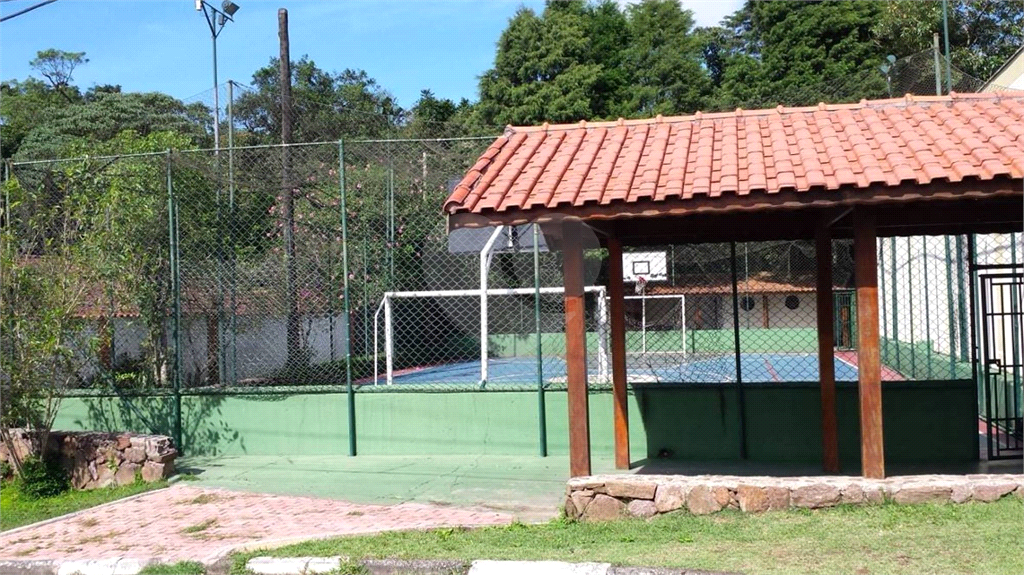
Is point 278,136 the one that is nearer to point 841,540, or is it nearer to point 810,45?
point 841,540

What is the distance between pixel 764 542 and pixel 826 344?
310cm

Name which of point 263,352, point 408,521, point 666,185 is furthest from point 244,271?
point 666,185

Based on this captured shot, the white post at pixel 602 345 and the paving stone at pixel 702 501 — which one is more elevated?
the white post at pixel 602 345

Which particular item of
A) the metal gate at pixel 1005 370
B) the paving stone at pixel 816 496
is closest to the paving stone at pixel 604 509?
the paving stone at pixel 816 496

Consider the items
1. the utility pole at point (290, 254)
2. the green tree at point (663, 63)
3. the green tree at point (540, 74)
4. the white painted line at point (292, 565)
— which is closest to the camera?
the white painted line at point (292, 565)

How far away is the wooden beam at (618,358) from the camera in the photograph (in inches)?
359

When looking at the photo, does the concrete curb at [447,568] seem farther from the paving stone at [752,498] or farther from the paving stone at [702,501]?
the paving stone at [752,498]

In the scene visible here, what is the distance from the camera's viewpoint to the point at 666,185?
7234 millimetres

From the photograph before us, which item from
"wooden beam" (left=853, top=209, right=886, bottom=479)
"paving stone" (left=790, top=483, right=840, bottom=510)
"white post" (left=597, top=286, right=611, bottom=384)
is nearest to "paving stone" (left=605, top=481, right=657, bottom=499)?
"paving stone" (left=790, top=483, right=840, bottom=510)

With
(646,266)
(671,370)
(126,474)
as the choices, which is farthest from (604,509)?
(646,266)

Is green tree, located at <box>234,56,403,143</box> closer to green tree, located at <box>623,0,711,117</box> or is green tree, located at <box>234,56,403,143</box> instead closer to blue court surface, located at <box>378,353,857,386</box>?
blue court surface, located at <box>378,353,857,386</box>

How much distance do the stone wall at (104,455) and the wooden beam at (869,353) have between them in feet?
22.2

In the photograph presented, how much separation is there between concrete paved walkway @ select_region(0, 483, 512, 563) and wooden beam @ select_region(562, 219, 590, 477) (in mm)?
826

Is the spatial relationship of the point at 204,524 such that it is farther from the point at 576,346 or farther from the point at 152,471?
the point at 576,346
